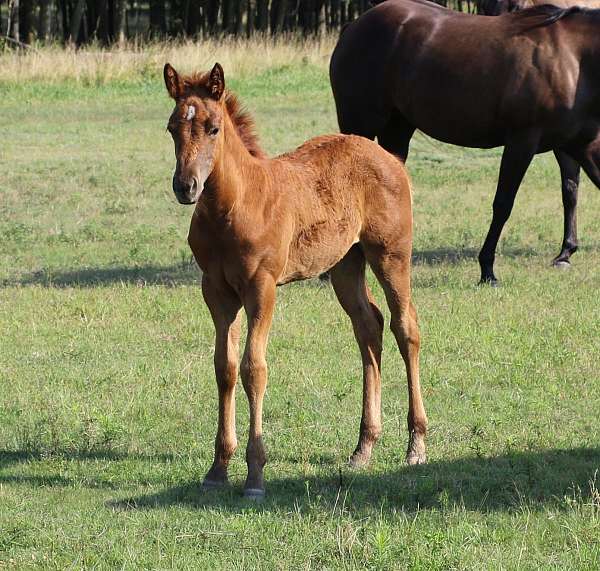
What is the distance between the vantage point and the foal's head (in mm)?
5176

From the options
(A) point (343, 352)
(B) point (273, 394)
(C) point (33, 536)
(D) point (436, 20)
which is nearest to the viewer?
(C) point (33, 536)

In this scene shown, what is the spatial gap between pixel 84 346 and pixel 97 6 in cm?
4264

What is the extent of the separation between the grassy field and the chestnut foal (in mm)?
401

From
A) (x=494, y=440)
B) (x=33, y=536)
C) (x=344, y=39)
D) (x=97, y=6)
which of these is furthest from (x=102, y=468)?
(x=97, y=6)

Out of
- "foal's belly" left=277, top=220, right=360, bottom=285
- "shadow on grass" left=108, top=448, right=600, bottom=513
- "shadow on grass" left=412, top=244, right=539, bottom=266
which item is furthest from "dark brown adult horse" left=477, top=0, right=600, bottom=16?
"shadow on grass" left=108, top=448, right=600, bottom=513

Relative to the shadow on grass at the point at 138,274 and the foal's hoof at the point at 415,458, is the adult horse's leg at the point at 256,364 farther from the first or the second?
the shadow on grass at the point at 138,274

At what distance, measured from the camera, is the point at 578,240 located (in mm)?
12367

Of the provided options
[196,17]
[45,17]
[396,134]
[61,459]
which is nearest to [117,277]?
[396,134]

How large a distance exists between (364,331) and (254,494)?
120cm

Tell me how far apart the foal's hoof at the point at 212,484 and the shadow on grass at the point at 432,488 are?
0.03 metres

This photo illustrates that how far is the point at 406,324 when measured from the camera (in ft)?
20.9

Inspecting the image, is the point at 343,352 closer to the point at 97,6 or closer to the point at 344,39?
the point at 344,39

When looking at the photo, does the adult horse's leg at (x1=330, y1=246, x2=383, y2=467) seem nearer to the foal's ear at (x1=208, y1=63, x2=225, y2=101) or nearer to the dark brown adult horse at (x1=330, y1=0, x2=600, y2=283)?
the foal's ear at (x1=208, y1=63, x2=225, y2=101)

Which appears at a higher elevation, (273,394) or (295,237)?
(295,237)
